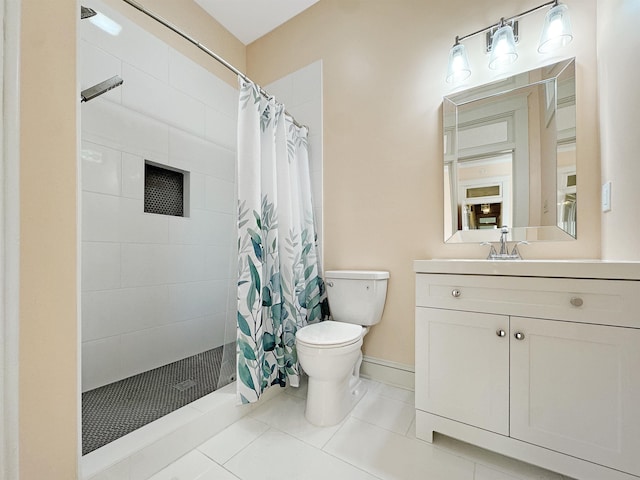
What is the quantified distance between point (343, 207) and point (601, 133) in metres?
1.37

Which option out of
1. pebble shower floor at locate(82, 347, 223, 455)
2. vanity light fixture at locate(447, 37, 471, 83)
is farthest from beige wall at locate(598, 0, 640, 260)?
pebble shower floor at locate(82, 347, 223, 455)

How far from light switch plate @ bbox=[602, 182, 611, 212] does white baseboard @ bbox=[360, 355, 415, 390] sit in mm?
1263

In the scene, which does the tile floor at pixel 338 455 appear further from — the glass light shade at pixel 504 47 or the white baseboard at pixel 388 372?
the glass light shade at pixel 504 47

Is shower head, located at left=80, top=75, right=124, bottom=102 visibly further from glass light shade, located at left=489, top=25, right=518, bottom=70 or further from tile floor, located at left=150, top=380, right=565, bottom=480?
glass light shade, located at left=489, top=25, right=518, bottom=70

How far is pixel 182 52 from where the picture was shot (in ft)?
6.79

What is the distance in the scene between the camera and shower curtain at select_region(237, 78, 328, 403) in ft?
4.75

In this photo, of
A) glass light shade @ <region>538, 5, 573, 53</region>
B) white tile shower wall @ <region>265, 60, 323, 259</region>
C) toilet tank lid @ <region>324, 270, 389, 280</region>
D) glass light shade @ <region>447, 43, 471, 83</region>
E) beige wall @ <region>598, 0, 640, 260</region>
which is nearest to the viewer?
beige wall @ <region>598, 0, 640, 260</region>

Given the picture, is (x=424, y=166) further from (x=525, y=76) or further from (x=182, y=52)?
(x=182, y=52)

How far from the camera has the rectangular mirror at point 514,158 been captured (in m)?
1.38

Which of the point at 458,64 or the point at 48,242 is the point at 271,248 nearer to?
the point at 48,242

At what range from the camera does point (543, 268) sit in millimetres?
1035

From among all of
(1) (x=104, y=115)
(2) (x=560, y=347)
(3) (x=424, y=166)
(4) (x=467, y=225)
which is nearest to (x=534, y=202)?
(4) (x=467, y=225)

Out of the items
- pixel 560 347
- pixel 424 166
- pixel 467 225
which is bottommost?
pixel 560 347

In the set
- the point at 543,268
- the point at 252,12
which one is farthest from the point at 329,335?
the point at 252,12
